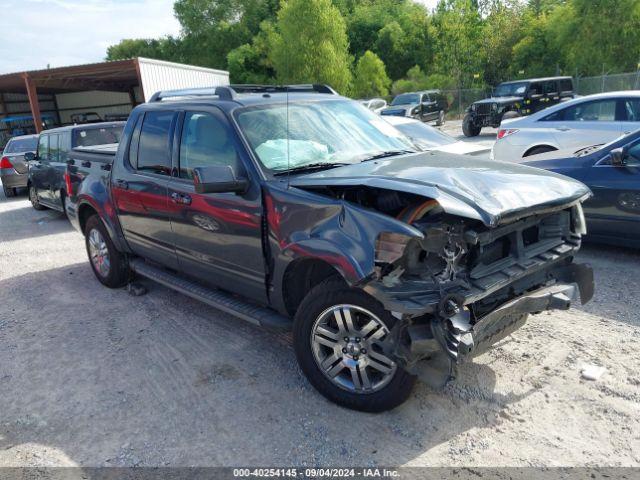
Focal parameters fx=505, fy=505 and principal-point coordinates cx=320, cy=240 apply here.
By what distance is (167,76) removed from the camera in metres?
24.1

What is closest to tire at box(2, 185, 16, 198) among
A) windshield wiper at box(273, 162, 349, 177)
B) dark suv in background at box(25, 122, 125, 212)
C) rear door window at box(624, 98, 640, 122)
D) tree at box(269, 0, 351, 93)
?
dark suv in background at box(25, 122, 125, 212)

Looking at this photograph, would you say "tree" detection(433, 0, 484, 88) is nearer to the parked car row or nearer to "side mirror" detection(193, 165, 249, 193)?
the parked car row

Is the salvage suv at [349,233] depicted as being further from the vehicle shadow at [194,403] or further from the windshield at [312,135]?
the vehicle shadow at [194,403]

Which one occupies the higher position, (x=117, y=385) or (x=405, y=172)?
(x=405, y=172)

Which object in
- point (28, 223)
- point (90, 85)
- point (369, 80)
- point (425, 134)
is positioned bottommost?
point (28, 223)

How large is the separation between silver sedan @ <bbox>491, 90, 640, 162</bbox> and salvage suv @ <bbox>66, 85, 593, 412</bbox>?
5476 mm

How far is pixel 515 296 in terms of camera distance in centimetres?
330

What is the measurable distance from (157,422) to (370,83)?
37.1 meters

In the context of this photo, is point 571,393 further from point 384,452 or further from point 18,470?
point 18,470

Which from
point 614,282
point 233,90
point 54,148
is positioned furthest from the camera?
point 54,148

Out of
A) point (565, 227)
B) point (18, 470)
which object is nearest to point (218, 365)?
point (18, 470)

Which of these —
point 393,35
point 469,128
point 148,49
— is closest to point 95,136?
point 469,128

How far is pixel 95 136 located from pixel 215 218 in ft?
22.9

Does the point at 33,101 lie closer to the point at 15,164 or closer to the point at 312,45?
the point at 15,164
